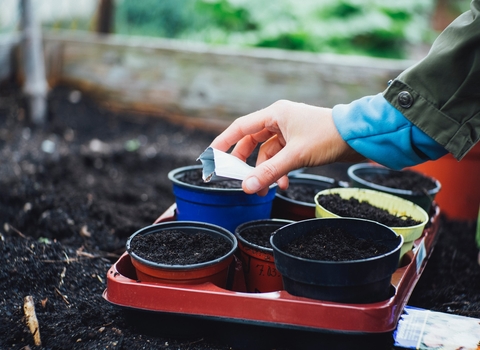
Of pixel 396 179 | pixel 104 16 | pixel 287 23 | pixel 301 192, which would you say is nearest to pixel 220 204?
pixel 301 192

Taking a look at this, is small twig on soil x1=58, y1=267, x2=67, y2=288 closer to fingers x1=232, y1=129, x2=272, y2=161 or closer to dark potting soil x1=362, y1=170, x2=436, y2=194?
fingers x1=232, y1=129, x2=272, y2=161

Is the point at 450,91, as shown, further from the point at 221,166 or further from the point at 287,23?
the point at 287,23

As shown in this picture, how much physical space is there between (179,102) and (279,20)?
7.32ft

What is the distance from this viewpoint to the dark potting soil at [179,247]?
5.05 ft

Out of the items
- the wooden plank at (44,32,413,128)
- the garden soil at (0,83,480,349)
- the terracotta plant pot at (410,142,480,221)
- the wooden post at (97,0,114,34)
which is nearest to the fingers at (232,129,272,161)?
the garden soil at (0,83,480,349)

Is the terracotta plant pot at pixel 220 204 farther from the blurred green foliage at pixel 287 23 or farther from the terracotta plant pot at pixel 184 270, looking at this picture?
the blurred green foliage at pixel 287 23

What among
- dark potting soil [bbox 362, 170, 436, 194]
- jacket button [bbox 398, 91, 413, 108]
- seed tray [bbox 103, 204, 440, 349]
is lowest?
seed tray [bbox 103, 204, 440, 349]

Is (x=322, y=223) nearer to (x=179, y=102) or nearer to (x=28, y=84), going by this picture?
(x=179, y=102)

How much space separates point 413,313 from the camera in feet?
5.28

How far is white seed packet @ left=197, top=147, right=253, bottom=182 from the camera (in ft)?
5.08

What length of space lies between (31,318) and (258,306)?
29.3 inches

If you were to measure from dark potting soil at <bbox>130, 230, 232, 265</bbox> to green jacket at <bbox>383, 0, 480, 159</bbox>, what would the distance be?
72 centimetres

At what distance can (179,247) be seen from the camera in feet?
5.38

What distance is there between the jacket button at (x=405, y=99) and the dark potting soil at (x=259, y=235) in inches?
25.0
